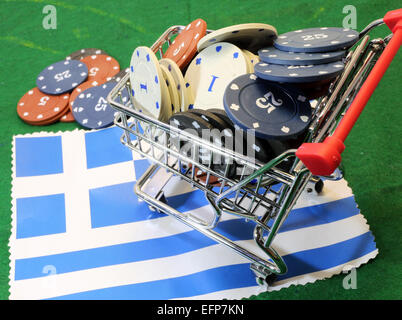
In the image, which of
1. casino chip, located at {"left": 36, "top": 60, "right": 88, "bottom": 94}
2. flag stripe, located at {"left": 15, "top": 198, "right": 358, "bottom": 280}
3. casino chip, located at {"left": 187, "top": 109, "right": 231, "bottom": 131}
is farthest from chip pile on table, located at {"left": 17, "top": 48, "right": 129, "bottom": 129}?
casino chip, located at {"left": 187, "top": 109, "right": 231, "bottom": 131}

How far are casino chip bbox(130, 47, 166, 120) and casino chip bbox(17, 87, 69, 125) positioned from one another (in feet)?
2.25

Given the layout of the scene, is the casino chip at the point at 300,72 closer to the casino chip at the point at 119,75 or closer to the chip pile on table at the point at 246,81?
the chip pile on table at the point at 246,81

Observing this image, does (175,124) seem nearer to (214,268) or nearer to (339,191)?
(214,268)

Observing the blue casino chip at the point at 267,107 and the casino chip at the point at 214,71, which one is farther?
the casino chip at the point at 214,71

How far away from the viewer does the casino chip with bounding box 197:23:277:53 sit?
963 mm

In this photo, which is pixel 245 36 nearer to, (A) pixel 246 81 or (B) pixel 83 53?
(A) pixel 246 81

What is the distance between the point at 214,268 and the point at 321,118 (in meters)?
0.58

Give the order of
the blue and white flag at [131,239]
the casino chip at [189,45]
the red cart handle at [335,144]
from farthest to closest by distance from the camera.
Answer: the blue and white flag at [131,239] → the casino chip at [189,45] → the red cart handle at [335,144]

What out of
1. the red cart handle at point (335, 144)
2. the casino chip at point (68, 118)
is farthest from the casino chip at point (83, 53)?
the red cart handle at point (335, 144)

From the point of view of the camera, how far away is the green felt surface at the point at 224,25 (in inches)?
47.8

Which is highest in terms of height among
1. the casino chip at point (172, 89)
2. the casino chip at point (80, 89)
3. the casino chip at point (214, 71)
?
the casino chip at point (80, 89)

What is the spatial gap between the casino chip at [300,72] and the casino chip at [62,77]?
1.07m

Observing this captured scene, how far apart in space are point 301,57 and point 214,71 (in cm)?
25

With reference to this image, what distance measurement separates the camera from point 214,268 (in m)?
1.22
